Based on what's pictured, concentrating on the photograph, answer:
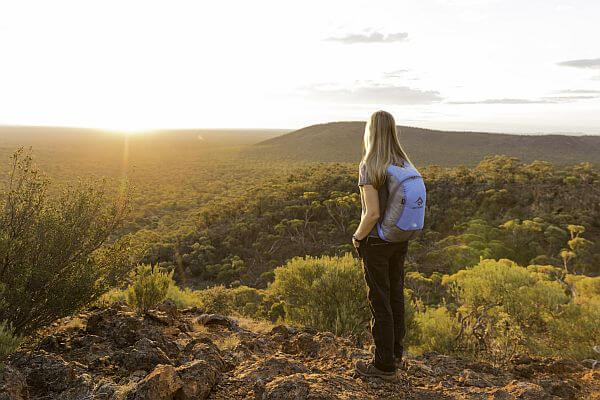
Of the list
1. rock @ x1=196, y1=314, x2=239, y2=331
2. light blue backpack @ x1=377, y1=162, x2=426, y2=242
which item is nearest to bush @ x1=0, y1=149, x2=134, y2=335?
rock @ x1=196, y1=314, x2=239, y2=331

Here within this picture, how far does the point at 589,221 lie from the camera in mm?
19969

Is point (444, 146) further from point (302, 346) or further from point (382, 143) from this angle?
point (382, 143)

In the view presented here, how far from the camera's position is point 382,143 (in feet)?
10.5

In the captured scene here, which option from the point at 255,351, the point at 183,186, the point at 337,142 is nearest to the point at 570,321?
the point at 255,351

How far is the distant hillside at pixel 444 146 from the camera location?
72675 millimetres

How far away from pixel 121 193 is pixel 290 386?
2.75m

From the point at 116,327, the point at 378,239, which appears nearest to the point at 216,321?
the point at 116,327

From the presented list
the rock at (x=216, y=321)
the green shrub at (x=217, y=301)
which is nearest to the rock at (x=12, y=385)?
the rock at (x=216, y=321)

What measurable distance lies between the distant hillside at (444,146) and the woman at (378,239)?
2519 inches

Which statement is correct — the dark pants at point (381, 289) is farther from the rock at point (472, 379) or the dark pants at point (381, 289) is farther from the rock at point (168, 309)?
the rock at point (168, 309)

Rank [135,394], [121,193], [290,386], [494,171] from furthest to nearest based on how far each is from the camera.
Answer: [494,171] → [121,193] → [290,386] → [135,394]

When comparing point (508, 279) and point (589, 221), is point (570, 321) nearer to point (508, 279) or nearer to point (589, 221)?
point (508, 279)

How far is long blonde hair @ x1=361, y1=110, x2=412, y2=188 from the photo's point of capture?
10.3 ft

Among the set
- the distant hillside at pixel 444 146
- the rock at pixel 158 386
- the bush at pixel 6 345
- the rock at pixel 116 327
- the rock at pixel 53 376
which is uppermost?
the distant hillside at pixel 444 146
